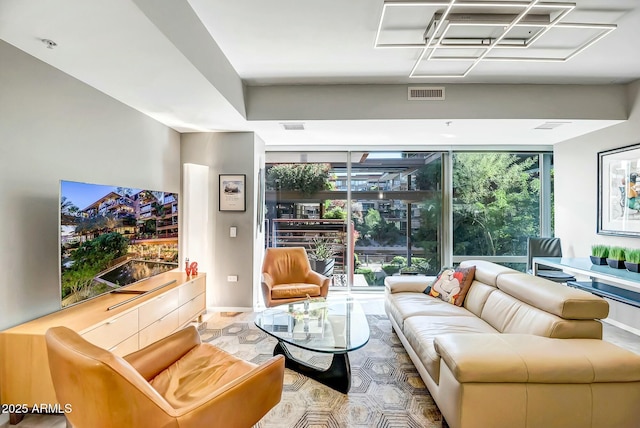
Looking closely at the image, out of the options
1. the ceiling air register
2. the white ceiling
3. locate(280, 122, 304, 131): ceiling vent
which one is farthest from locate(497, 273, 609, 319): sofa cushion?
locate(280, 122, 304, 131): ceiling vent

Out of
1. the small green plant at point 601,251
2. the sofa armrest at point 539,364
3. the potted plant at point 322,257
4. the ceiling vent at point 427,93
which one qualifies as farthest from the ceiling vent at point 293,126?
the small green plant at point 601,251

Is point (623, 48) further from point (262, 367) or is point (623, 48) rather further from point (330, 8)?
point (262, 367)

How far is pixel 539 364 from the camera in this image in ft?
5.02

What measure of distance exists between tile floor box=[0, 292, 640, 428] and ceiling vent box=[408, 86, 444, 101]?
2.74 m

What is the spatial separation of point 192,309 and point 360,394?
2067mm

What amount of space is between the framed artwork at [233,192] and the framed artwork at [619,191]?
4576 millimetres

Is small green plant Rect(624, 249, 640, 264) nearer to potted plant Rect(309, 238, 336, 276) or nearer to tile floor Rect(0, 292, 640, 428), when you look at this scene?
tile floor Rect(0, 292, 640, 428)

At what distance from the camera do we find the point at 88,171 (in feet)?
8.14

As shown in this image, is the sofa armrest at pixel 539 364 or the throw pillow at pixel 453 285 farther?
the throw pillow at pixel 453 285

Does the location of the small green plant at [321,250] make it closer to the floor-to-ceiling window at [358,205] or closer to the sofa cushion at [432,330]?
the floor-to-ceiling window at [358,205]

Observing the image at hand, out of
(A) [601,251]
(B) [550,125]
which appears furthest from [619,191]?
(B) [550,125]

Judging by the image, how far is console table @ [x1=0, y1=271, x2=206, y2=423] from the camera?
1.75 m

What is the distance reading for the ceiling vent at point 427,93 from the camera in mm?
3379

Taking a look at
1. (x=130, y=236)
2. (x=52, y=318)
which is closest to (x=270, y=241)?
(x=130, y=236)
